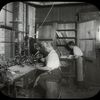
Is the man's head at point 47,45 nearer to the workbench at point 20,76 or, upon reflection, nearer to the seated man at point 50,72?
the seated man at point 50,72

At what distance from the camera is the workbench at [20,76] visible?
1488mm

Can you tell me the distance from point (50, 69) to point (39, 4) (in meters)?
0.66

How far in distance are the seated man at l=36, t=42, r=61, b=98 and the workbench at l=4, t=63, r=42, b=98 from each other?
0.26 ft

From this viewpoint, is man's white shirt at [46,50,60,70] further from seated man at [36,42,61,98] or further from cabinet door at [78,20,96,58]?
cabinet door at [78,20,96,58]

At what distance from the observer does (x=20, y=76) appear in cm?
153

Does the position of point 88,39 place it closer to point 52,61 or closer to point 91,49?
point 91,49

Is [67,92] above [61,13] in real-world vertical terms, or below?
below

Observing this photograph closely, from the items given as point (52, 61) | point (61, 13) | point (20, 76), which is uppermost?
point (61, 13)

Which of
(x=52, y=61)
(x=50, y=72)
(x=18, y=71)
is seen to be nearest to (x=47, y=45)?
(x=52, y=61)

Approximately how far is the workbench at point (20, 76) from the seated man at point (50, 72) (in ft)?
0.26

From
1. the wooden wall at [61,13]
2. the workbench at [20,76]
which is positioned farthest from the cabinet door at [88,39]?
the workbench at [20,76]

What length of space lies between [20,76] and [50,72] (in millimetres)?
299

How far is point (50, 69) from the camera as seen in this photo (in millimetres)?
1606

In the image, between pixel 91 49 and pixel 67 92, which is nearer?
pixel 67 92
